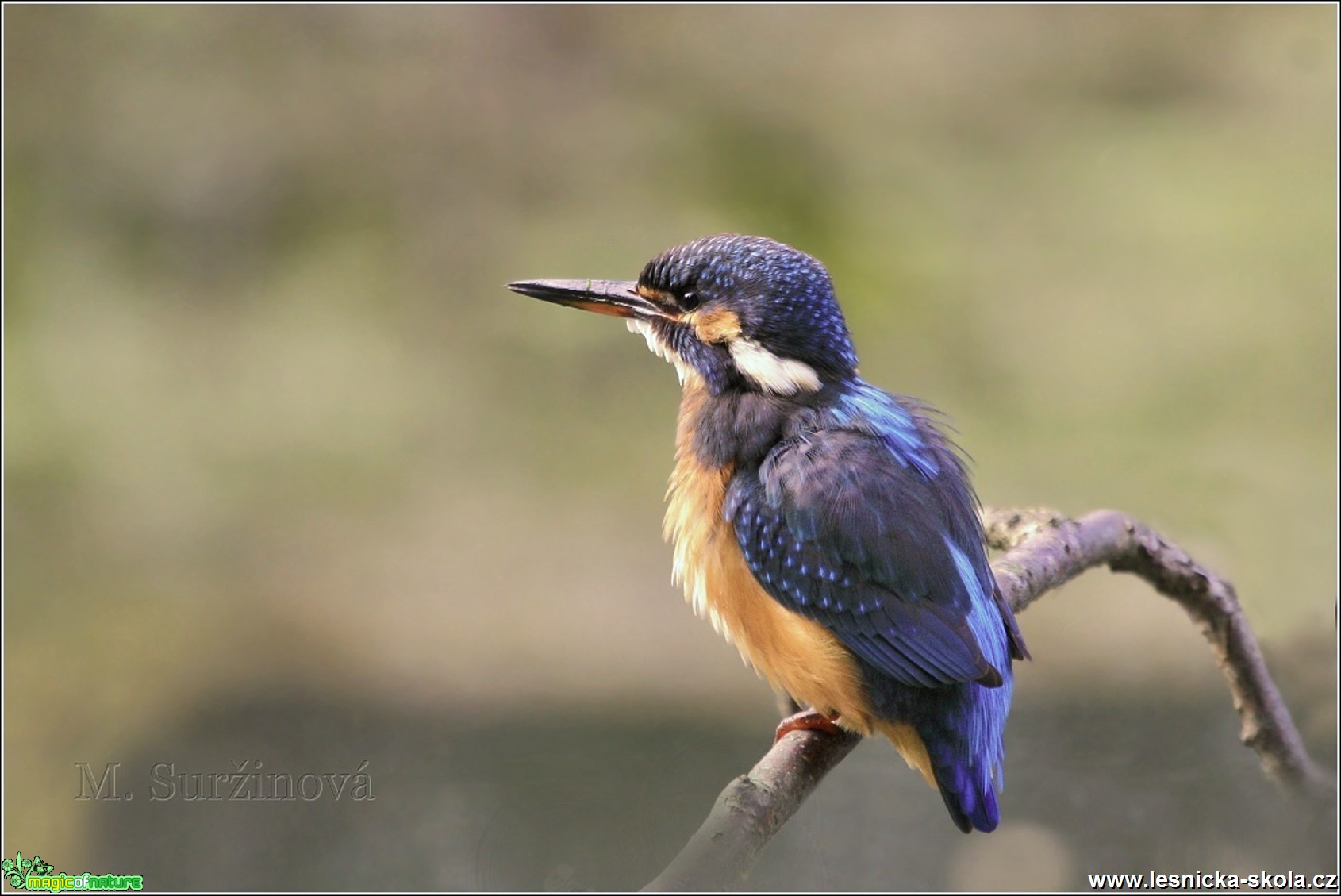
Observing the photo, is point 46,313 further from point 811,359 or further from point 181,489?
point 811,359

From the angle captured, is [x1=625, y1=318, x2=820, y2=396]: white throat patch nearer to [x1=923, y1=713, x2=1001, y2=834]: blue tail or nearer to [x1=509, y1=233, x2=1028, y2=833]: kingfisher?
[x1=509, y1=233, x2=1028, y2=833]: kingfisher

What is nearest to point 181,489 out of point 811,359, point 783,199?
point 783,199

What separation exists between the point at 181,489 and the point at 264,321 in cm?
53

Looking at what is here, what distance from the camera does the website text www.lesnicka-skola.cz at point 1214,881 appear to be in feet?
6.02

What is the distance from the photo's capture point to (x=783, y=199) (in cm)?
370

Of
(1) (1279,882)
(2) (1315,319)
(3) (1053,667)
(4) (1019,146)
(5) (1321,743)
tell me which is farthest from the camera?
(4) (1019,146)

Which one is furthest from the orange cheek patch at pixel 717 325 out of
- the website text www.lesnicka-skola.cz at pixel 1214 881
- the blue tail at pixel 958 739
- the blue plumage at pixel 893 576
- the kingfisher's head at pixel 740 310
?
the website text www.lesnicka-skola.cz at pixel 1214 881

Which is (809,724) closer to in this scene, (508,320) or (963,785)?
(963,785)

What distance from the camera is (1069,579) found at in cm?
162

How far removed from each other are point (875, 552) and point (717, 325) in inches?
12.4

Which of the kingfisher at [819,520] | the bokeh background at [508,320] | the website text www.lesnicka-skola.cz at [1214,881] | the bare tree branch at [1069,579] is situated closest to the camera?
the bare tree branch at [1069,579]

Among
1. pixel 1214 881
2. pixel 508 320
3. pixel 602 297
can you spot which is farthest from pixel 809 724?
pixel 508 320

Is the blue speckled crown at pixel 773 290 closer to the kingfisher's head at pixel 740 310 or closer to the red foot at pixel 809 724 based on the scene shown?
the kingfisher's head at pixel 740 310

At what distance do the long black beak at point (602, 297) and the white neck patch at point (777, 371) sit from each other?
12cm
